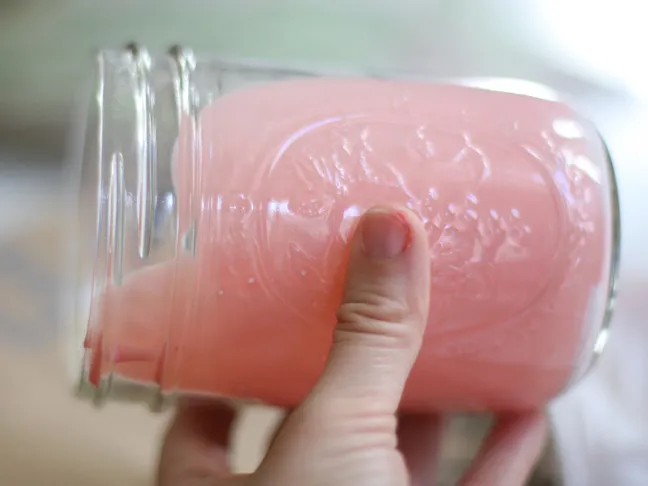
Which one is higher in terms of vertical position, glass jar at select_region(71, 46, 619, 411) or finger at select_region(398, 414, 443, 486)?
glass jar at select_region(71, 46, 619, 411)

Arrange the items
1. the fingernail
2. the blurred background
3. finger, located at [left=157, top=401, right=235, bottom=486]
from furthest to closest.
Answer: the blurred background < finger, located at [left=157, top=401, right=235, bottom=486] < the fingernail

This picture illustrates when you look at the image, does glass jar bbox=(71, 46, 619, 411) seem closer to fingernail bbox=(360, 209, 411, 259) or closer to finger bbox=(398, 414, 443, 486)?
fingernail bbox=(360, 209, 411, 259)

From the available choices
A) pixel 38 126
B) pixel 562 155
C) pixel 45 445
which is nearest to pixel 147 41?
pixel 38 126

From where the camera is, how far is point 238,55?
85 centimetres

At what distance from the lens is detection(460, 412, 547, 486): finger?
546 millimetres

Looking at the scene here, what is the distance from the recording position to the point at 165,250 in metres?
0.40

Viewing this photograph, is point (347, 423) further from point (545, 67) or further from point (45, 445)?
point (545, 67)

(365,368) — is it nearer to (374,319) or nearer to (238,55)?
(374,319)

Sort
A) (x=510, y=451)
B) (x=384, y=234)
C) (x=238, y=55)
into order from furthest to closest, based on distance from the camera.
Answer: (x=238, y=55) < (x=510, y=451) < (x=384, y=234)

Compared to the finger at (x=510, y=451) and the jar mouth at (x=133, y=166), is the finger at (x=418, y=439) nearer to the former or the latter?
the finger at (x=510, y=451)

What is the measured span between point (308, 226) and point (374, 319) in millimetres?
66

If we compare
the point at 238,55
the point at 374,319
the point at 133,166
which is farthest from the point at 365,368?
the point at 238,55

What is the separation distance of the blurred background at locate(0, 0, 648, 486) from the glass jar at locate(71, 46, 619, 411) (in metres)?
0.31

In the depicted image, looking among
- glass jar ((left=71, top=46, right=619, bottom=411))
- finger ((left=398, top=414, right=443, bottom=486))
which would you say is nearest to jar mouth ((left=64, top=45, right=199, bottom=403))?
glass jar ((left=71, top=46, right=619, bottom=411))
